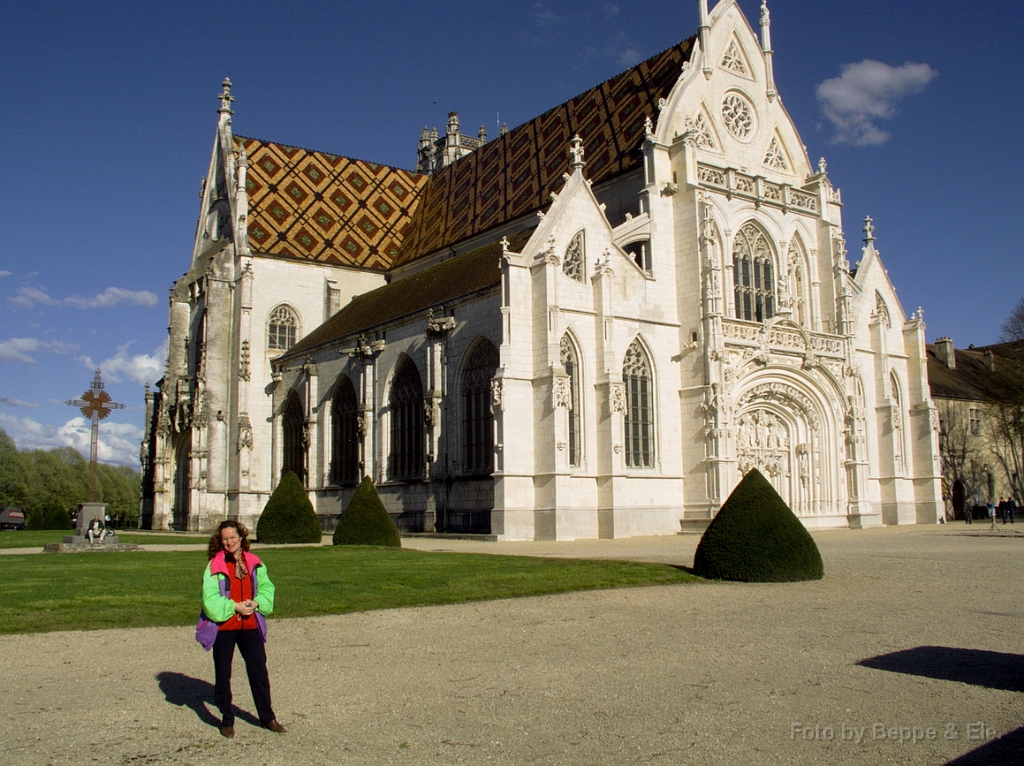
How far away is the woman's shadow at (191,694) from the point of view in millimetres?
5921

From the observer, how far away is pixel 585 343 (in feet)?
83.7

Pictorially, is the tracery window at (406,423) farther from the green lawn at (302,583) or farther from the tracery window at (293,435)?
the green lawn at (302,583)

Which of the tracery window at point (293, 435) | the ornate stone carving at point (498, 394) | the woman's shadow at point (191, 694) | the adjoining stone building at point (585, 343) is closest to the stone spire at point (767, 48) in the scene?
the adjoining stone building at point (585, 343)

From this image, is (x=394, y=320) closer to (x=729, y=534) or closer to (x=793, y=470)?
(x=793, y=470)

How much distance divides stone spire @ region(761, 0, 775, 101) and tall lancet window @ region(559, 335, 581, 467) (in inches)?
519

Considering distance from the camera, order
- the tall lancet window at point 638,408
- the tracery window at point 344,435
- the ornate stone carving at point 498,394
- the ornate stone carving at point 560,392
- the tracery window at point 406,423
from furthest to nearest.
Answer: the tracery window at point 344,435, the tracery window at point 406,423, the tall lancet window at point 638,408, the ornate stone carving at point 498,394, the ornate stone carving at point 560,392

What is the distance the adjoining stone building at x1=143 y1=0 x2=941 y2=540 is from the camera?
82.9 ft

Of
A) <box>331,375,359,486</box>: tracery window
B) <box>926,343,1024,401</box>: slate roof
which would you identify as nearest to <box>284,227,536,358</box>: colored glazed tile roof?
<box>331,375,359,486</box>: tracery window

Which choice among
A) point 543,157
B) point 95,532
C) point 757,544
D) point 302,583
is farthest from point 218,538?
point 543,157

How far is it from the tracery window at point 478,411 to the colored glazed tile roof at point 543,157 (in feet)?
24.7

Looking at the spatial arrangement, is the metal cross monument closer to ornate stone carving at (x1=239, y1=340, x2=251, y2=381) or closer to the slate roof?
ornate stone carving at (x1=239, y1=340, x2=251, y2=381)

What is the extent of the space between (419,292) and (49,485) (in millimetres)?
47160

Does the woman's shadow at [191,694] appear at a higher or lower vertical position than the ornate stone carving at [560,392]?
lower

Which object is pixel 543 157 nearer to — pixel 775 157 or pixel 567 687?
pixel 775 157
